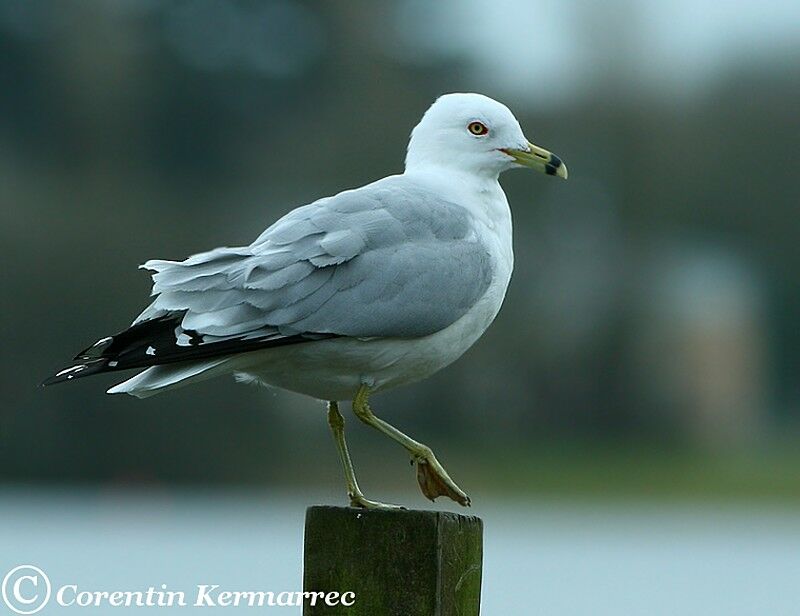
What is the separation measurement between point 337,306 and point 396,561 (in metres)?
0.96

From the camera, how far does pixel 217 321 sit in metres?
5.03

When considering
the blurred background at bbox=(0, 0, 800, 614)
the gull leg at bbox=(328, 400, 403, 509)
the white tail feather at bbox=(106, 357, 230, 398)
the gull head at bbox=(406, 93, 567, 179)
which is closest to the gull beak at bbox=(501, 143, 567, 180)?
the gull head at bbox=(406, 93, 567, 179)

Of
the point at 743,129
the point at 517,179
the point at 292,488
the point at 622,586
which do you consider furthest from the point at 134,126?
the point at 622,586

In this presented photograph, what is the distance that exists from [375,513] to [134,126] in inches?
931

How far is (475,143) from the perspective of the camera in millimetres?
6062

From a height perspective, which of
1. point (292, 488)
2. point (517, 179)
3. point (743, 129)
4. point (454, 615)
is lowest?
point (454, 615)

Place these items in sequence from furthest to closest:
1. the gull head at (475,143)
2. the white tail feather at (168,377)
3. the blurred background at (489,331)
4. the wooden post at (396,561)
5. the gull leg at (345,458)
Result: the blurred background at (489,331) < the gull head at (475,143) < the gull leg at (345,458) < the white tail feather at (168,377) < the wooden post at (396,561)

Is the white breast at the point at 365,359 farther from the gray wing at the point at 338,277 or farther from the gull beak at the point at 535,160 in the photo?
the gull beak at the point at 535,160

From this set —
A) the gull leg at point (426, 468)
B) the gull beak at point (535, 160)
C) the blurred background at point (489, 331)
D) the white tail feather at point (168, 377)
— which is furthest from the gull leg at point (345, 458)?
the blurred background at point (489, 331)

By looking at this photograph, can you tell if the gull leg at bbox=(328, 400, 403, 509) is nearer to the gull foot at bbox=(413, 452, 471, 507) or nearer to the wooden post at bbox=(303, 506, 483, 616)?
the gull foot at bbox=(413, 452, 471, 507)

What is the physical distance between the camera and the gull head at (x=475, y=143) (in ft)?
19.9

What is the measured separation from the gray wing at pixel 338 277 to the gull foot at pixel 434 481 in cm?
45

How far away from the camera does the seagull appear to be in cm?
501

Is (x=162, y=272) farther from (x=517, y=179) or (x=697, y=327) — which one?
(x=697, y=327)
